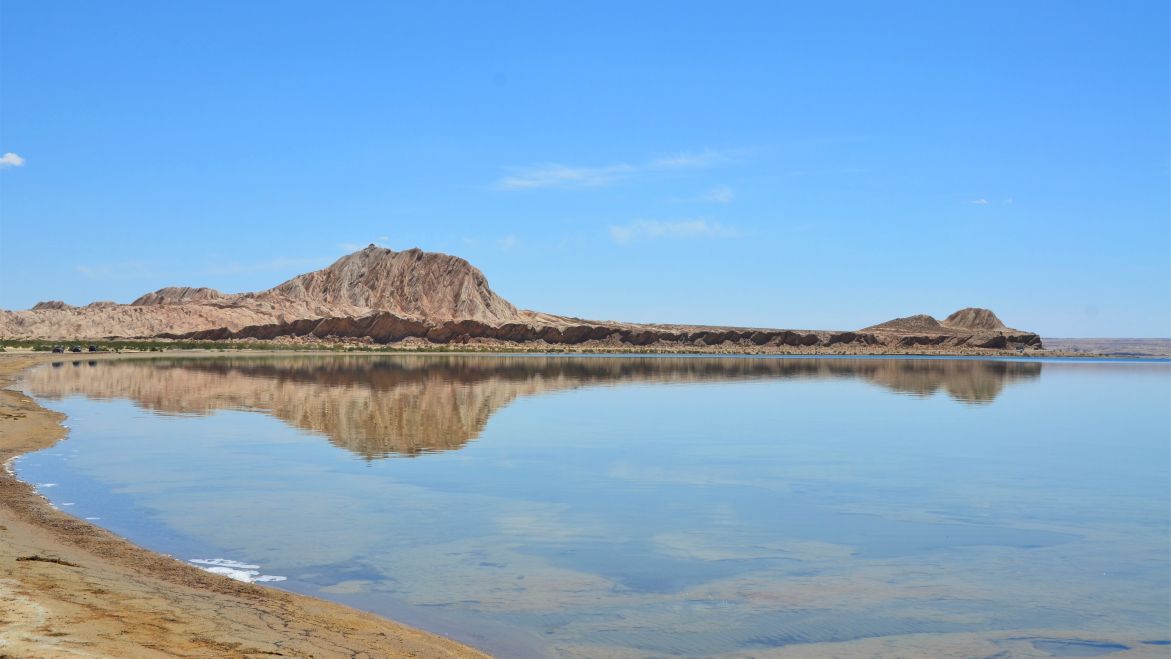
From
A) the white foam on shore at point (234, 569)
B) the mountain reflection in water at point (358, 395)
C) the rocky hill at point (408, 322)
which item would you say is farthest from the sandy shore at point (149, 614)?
the rocky hill at point (408, 322)

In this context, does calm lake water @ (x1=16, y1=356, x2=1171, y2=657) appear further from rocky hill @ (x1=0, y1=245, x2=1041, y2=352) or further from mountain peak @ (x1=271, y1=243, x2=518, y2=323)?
mountain peak @ (x1=271, y1=243, x2=518, y2=323)

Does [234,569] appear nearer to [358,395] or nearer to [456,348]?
[358,395]

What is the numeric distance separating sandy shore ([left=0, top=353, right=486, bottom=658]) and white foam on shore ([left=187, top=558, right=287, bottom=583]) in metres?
0.28

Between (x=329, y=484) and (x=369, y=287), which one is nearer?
(x=329, y=484)

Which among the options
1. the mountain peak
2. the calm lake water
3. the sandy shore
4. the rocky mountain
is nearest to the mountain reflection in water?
the calm lake water

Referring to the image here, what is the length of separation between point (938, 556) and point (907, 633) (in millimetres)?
3124

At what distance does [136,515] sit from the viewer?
12852 millimetres

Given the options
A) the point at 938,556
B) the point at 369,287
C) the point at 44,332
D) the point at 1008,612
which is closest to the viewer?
the point at 1008,612

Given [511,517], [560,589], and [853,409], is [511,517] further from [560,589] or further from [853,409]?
[853,409]

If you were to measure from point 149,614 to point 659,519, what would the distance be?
287 inches

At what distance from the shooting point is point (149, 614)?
24.0ft

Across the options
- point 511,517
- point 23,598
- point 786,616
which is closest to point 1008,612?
point 786,616

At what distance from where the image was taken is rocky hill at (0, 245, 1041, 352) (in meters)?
150

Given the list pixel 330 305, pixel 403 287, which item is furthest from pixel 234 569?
pixel 403 287
